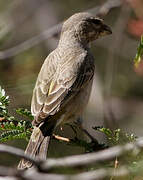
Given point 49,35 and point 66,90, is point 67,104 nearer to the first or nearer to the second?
point 66,90

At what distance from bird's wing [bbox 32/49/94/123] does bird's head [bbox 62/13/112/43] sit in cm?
76

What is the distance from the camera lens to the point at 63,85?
5.74 meters

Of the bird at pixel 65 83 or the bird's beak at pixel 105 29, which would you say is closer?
the bird at pixel 65 83

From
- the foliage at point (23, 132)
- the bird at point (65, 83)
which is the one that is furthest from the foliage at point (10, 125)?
the bird at point (65, 83)

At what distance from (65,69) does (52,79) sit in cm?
24

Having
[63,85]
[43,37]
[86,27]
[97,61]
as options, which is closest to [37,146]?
[63,85]

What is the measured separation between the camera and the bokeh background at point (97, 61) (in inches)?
279

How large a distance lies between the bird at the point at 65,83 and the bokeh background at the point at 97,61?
41cm

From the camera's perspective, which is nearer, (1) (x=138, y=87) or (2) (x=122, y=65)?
(1) (x=138, y=87)

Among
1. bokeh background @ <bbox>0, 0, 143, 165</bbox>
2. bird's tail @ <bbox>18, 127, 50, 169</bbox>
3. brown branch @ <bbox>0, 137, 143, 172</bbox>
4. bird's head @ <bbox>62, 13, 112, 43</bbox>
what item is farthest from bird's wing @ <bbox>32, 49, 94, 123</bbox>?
brown branch @ <bbox>0, 137, 143, 172</bbox>

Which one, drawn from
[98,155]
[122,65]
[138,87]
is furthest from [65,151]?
[98,155]

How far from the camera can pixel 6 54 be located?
746 centimetres

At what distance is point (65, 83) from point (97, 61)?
188 inches

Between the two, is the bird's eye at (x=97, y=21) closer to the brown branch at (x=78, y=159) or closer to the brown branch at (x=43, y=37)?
the brown branch at (x=43, y=37)
